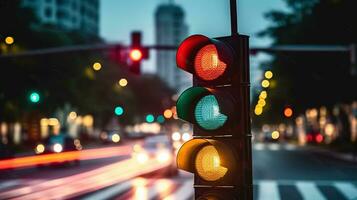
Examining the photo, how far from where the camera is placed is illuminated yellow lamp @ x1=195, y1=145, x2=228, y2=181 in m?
4.22

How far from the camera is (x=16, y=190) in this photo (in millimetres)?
19297

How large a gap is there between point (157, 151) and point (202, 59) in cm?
2301

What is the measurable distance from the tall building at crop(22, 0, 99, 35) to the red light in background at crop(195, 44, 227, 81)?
99503 millimetres

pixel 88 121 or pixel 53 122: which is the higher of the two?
pixel 88 121

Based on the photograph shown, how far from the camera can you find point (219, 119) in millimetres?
4281

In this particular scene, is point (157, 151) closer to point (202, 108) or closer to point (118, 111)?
point (118, 111)

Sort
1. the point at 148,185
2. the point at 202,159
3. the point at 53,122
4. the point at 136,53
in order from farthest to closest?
1. the point at 53,122
2. the point at 148,185
3. the point at 136,53
4. the point at 202,159

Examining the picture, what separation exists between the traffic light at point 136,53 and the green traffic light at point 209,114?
15015 millimetres

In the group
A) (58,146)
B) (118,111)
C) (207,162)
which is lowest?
(58,146)

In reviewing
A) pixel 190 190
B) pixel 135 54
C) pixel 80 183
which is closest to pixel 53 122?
pixel 80 183

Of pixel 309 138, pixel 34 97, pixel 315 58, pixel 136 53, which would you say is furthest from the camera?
pixel 309 138

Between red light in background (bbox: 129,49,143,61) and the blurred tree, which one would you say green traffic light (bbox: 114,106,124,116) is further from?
the blurred tree

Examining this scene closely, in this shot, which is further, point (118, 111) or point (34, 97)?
point (34, 97)

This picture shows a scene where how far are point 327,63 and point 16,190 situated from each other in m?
26.7
